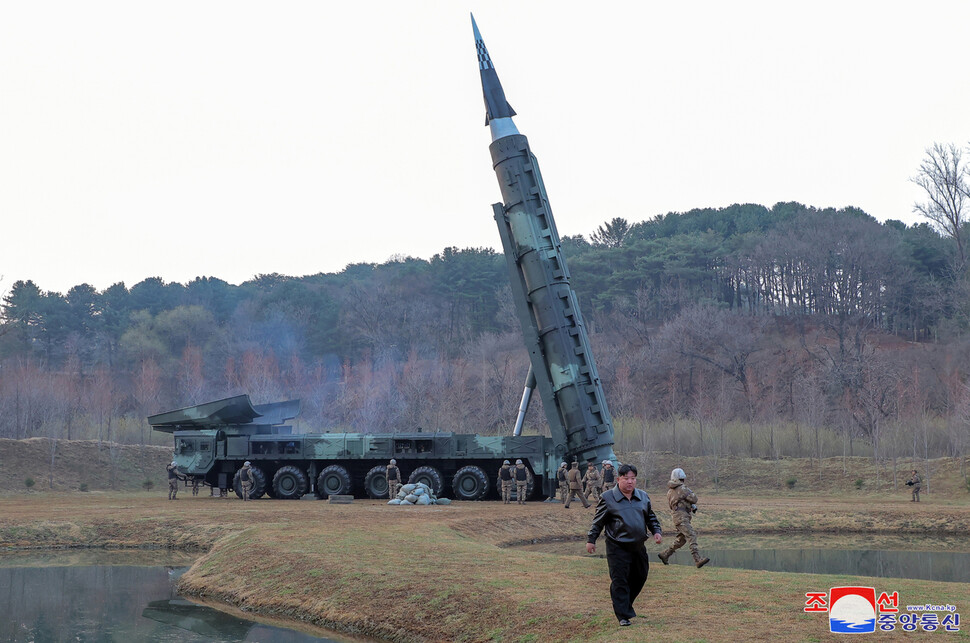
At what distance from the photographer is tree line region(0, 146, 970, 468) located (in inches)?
1993

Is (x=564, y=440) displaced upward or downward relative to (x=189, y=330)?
downward

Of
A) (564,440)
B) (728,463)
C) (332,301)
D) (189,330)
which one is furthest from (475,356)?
(564,440)

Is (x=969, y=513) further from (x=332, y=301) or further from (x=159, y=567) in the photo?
(x=332, y=301)

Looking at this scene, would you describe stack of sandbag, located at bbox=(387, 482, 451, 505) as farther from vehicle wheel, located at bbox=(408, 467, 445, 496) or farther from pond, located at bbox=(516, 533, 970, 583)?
pond, located at bbox=(516, 533, 970, 583)

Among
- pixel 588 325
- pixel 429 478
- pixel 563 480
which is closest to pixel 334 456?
pixel 429 478

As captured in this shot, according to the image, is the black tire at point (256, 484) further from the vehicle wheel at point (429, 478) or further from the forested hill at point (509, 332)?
the forested hill at point (509, 332)

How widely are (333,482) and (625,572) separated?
19448mm

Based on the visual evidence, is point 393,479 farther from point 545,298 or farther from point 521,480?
point 545,298

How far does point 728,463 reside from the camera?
35.8m

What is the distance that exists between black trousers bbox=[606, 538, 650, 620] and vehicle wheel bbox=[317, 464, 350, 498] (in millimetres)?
18887

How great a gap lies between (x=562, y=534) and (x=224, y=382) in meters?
40.6

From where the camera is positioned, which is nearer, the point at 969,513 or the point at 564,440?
the point at 969,513

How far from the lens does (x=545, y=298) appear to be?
2438 centimetres

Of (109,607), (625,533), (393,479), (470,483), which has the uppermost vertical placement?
(625,533)
